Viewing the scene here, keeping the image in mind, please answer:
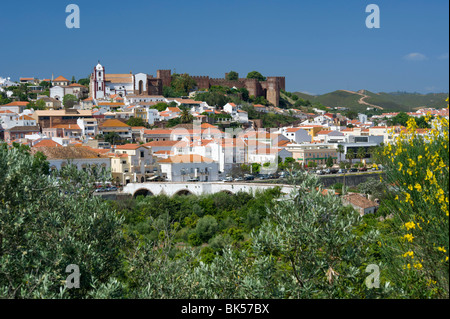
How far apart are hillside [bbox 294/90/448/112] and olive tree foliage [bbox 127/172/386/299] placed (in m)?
98.2

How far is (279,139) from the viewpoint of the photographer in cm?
3688

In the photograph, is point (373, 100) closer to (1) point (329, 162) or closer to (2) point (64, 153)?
(1) point (329, 162)

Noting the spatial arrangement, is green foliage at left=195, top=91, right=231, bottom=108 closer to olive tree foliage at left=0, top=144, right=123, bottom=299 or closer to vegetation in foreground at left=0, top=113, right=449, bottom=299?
olive tree foliage at left=0, top=144, right=123, bottom=299

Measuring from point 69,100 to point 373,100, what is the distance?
7465 centimetres

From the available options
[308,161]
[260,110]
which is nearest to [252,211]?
[308,161]

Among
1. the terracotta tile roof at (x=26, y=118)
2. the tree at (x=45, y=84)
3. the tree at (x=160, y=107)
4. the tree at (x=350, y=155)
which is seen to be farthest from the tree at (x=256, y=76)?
the tree at (x=350, y=155)

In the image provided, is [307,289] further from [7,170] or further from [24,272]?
[7,170]

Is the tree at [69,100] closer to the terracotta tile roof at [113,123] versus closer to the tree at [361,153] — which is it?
the terracotta tile roof at [113,123]

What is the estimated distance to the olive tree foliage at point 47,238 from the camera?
548 cm

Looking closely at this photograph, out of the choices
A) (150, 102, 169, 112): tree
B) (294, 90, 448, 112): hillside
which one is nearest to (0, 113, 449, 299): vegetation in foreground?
(150, 102, 169, 112): tree

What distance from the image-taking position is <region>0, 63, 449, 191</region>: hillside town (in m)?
27.9

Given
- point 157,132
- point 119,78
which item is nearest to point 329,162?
point 157,132

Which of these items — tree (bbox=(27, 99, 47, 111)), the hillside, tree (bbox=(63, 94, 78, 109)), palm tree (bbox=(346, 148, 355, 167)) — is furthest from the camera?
the hillside
